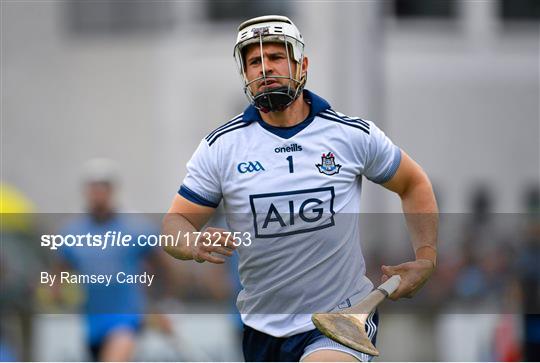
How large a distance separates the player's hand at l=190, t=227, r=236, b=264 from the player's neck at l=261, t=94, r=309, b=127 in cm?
60

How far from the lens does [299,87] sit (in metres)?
6.09

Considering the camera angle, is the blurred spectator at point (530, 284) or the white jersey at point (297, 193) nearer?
the white jersey at point (297, 193)

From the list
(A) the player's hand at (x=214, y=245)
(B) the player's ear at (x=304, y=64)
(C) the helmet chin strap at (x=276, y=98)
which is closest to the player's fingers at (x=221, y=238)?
(A) the player's hand at (x=214, y=245)

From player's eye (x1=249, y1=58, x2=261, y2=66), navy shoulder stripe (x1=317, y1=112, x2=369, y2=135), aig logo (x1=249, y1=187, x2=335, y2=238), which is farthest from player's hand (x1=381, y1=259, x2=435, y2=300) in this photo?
player's eye (x1=249, y1=58, x2=261, y2=66)

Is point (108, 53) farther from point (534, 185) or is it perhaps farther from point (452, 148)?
point (534, 185)

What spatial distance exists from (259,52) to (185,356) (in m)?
5.34

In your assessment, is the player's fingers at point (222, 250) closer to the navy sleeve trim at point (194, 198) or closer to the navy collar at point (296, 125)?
the navy sleeve trim at point (194, 198)

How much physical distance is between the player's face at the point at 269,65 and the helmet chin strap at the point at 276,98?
3 centimetres

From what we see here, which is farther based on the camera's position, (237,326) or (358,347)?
(237,326)

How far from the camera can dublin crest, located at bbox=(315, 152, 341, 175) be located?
6125mm

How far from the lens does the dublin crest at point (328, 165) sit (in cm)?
612

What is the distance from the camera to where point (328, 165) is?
6133 mm

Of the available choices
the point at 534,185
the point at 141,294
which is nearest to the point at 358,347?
the point at 141,294

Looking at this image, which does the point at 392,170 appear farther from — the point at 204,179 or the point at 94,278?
the point at 94,278
